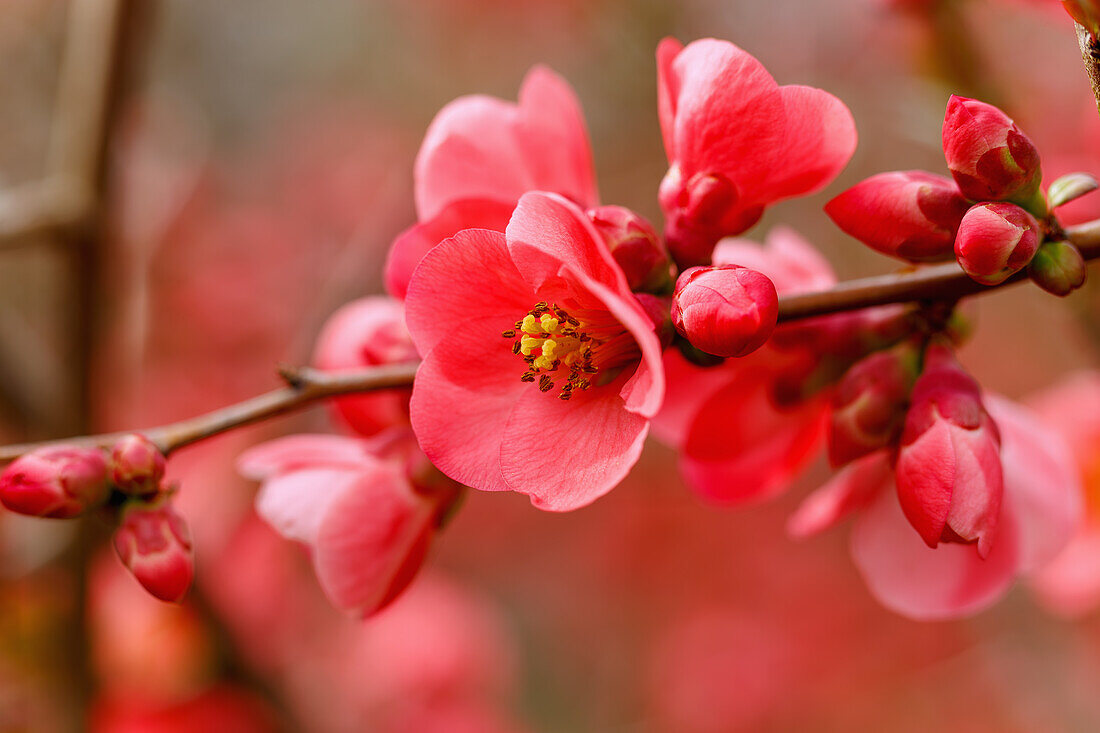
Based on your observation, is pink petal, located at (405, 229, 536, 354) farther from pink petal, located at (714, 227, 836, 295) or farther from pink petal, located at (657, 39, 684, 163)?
pink petal, located at (714, 227, 836, 295)

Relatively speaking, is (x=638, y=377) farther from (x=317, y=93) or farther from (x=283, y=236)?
(x=317, y=93)

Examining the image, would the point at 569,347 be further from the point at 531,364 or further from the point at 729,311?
the point at 729,311

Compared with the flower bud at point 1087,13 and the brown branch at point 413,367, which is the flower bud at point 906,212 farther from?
the flower bud at point 1087,13

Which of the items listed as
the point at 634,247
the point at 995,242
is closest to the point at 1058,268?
the point at 995,242

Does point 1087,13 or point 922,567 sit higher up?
point 1087,13

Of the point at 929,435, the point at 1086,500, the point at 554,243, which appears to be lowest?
the point at 1086,500

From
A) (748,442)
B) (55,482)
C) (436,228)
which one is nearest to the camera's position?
(55,482)

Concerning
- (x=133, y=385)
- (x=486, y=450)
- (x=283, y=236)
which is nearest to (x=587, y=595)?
(x=283, y=236)
